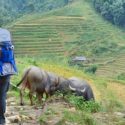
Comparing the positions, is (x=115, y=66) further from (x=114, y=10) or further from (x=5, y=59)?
(x=5, y=59)

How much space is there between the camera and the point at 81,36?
60938mm

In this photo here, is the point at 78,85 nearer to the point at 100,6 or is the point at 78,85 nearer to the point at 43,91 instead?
the point at 43,91

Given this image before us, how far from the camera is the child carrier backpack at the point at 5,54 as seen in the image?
535 centimetres

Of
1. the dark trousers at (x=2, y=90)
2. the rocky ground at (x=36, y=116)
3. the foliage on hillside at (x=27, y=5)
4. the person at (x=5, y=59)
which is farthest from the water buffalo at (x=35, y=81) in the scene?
the foliage on hillside at (x=27, y=5)

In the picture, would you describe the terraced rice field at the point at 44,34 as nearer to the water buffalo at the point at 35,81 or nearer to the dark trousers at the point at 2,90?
the water buffalo at the point at 35,81

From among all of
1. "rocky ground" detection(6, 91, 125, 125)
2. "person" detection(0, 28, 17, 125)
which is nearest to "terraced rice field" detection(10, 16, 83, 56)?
"rocky ground" detection(6, 91, 125, 125)

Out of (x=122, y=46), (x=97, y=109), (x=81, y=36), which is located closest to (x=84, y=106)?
(x=97, y=109)

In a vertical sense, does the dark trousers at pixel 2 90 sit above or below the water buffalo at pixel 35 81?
above

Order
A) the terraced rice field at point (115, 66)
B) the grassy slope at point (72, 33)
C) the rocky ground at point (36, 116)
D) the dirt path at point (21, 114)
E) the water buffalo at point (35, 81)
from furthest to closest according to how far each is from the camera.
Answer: the grassy slope at point (72, 33) < the terraced rice field at point (115, 66) < the water buffalo at point (35, 81) < the dirt path at point (21, 114) < the rocky ground at point (36, 116)

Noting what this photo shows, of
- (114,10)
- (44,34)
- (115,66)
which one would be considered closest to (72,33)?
(44,34)

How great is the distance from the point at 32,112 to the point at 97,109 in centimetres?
148

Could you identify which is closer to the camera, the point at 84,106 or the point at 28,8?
the point at 84,106

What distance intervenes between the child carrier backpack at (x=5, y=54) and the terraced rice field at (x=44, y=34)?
48466 mm

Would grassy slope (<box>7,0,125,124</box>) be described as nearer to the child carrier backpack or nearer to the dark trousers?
the dark trousers
